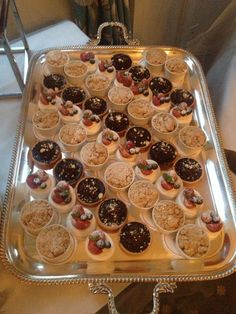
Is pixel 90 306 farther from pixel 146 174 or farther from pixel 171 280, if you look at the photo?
pixel 146 174

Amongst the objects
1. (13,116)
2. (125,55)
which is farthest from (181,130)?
(13,116)

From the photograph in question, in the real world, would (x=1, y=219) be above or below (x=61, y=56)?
below

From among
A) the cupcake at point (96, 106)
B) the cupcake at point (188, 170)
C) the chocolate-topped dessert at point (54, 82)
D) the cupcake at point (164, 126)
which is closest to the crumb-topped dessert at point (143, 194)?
the cupcake at point (188, 170)

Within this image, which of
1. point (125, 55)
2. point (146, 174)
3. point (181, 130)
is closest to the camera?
point (146, 174)

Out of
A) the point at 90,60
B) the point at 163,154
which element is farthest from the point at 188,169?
the point at 90,60

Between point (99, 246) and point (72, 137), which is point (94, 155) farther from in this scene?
point (99, 246)

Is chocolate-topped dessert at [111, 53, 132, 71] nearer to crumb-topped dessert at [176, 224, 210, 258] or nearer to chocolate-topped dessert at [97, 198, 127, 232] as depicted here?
chocolate-topped dessert at [97, 198, 127, 232]
